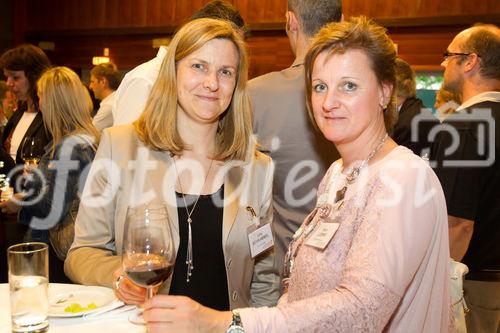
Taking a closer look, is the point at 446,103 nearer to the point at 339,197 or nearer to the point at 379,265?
the point at 339,197

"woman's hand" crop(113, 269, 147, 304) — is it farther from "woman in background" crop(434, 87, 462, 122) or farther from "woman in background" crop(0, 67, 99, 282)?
"woman in background" crop(434, 87, 462, 122)

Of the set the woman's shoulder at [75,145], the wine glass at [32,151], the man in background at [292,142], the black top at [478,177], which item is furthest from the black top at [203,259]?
the wine glass at [32,151]

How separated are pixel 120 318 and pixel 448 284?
2.91 feet

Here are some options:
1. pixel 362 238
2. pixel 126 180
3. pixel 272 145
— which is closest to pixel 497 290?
pixel 272 145

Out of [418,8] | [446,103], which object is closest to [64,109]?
[446,103]

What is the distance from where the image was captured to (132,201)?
1.80 meters

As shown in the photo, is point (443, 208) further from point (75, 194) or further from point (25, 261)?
point (75, 194)

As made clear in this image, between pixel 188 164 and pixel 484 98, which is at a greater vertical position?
pixel 484 98

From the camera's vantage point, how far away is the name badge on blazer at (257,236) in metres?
1.87

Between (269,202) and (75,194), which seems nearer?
(269,202)

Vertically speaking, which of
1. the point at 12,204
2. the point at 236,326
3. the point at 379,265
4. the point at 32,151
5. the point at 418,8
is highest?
the point at 418,8

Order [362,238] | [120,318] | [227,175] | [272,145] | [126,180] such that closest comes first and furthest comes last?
[362,238], [120,318], [126,180], [227,175], [272,145]

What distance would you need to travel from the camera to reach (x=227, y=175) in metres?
1.96

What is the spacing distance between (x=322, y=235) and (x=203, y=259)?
1.75ft
